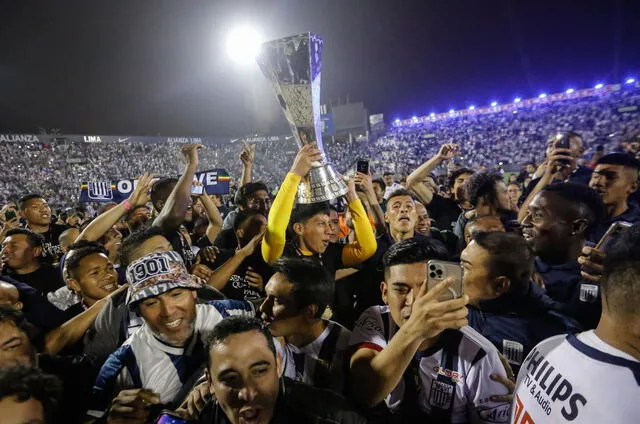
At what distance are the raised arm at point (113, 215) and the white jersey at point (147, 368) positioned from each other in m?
1.80

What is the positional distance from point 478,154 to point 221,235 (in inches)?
1373

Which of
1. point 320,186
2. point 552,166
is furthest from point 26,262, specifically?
point 552,166

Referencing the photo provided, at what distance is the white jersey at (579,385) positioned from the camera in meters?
1.02

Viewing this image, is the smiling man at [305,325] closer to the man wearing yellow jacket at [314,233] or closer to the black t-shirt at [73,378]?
the man wearing yellow jacket at [314,233]

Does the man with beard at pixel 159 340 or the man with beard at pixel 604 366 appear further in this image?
the man with beard at pixel 159 340

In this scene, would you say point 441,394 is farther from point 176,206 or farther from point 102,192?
point 102,192

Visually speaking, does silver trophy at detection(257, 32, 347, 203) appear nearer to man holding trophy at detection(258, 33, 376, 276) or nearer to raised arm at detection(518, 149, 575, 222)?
man holding trophy at detection(258, 33, 376, 276)

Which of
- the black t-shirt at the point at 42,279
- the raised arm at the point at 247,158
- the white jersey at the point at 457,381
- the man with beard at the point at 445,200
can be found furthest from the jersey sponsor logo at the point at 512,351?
the black t-shirt at the point at 42,279

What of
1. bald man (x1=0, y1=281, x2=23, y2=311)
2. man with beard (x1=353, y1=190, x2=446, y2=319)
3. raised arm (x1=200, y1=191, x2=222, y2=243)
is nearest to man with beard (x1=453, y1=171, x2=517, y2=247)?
man with beard (x1=353, y1=190, x2=446, y2=319)

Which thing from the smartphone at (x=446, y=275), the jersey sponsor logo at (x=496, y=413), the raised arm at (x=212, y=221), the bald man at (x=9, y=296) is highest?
the raised arm at (x=212, y=221)

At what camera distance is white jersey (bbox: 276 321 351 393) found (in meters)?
1.93

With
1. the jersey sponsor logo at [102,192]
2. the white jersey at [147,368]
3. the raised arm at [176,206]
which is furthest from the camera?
the jersey sponsor logo at [102,192]

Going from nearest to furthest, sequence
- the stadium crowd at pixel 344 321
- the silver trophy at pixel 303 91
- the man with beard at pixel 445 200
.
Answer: the stadium crowd at pixel 344 321, the silver trophy at pixel 303 91, the man with beard at pixel 445 200

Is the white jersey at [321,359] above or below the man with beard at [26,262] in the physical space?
below
